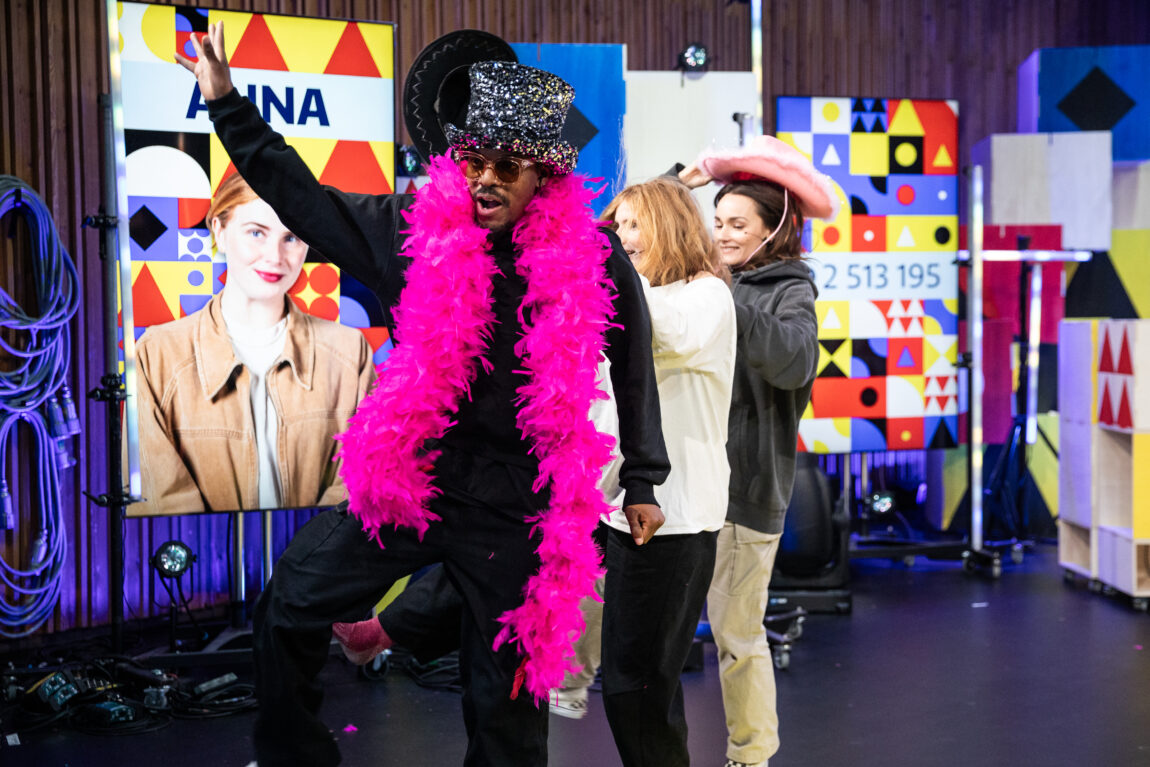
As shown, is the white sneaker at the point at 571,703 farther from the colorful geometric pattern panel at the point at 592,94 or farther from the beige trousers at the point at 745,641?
the colorful geometric pattern panel at the point at 592,94

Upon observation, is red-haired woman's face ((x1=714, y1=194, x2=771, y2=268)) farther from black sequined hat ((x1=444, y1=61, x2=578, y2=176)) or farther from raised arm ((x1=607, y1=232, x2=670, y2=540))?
black sequined hat ((x1=444, y1=61, x2=578, y2=176))

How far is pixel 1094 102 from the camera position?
575 cm

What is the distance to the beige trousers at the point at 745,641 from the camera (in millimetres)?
2578

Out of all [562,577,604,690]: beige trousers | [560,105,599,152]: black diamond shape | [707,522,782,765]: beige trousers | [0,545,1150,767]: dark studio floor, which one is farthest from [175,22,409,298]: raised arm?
[560,105,599,152]: black diamond shape

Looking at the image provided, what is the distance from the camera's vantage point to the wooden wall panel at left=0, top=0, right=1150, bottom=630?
13.5 feet

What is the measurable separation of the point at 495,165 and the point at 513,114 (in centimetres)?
9

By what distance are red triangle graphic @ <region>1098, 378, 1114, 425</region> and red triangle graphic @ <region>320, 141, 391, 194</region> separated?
10.1 ft

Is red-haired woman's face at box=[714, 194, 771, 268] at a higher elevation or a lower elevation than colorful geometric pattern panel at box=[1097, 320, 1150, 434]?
higher

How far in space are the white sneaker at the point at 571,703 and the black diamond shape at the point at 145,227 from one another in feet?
5.94

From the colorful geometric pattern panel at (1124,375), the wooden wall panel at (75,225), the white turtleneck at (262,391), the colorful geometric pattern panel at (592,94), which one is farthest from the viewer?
the colorful geometric pattern panel at (1124,375)

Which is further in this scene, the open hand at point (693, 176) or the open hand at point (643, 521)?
the open hand at point (693, 176)

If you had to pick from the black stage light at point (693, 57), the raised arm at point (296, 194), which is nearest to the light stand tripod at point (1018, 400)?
the black stage light at point (693, 57)

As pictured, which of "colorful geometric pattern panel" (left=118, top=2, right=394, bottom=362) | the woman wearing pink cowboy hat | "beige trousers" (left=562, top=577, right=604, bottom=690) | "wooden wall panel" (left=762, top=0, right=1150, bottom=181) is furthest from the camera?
"wooden wall panel" (left=762, top=0, right=1150, bottom=181)

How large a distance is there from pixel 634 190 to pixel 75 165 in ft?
8.72
